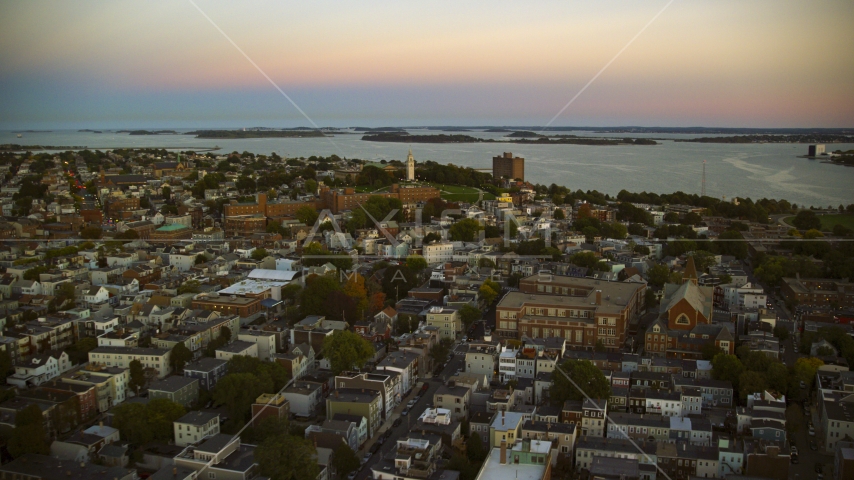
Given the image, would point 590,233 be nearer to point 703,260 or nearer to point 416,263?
point 703,260

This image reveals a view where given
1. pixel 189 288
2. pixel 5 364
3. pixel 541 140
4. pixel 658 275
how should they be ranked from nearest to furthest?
pixel 5 364
pixel 189 288
pixel 658 275
pixel 541 140

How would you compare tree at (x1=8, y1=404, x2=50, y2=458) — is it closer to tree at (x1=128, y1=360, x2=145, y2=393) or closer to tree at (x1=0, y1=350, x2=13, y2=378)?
tree at (x1=128, y1=360, x2=145, y2=393)

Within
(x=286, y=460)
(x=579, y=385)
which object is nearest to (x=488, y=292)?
(x=579, y=385)

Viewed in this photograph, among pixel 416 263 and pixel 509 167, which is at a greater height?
pixel 509 167

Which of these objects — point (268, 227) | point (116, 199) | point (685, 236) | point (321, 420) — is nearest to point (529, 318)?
point (321, 420)

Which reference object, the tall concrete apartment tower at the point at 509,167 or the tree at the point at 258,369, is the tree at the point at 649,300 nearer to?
the tree at the point at 258,369

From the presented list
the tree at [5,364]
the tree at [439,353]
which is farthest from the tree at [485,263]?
the tree at [5,364]
